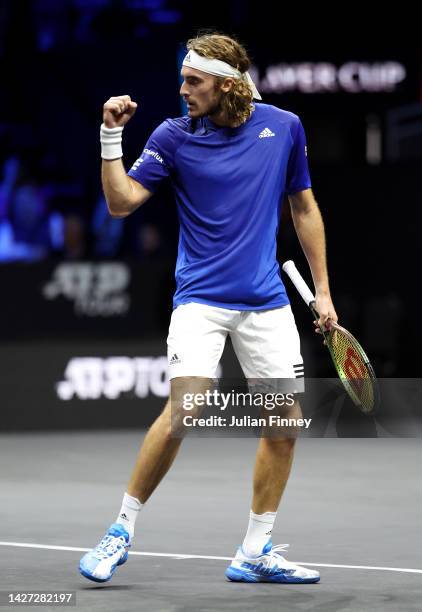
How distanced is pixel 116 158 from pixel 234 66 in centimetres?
60

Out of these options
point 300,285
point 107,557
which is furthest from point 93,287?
point 107,557

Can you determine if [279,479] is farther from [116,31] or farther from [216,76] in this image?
[116,31]

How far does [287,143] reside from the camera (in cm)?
572

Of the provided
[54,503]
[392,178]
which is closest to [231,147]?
[54,503]

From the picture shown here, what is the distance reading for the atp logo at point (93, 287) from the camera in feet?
42.3

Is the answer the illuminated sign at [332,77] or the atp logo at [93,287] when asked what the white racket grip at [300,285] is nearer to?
the atp logo at [93,287]

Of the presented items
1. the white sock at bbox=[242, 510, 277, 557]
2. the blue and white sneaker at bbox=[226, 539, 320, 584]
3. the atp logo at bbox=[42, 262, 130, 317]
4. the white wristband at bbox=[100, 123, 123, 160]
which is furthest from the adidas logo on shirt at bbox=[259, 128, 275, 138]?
the atp logo at bbox=[42, 262, 130, 317]

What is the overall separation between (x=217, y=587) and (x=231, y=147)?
1562 millimetres

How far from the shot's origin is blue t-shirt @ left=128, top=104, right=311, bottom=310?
5.60 meters

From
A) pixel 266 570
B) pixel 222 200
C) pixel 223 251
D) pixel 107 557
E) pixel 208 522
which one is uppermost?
pixel 222 200

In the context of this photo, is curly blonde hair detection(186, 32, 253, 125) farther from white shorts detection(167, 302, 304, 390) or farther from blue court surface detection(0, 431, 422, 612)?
blue court surface detection(0, 431, 422, 612)

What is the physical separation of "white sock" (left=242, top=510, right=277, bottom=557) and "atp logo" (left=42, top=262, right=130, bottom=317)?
23.9 feet

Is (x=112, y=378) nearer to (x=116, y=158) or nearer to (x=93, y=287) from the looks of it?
(x=93, y=287)

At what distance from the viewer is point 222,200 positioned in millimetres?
5598
